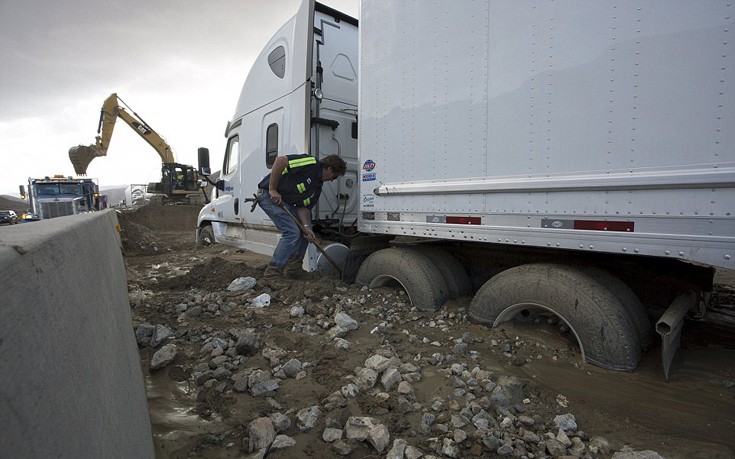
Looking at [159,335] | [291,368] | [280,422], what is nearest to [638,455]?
[280,422]

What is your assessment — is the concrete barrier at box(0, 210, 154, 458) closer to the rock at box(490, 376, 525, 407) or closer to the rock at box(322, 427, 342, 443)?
the rock at box(322, 427, 342, 443)

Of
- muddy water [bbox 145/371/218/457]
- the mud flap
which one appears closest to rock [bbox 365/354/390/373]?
muddy water [bbox 145/371/218/457]

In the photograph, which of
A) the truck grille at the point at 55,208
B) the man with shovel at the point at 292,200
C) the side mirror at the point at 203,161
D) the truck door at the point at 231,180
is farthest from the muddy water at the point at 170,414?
the truck grille at the point at 55,208

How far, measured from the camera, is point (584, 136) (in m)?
2.53

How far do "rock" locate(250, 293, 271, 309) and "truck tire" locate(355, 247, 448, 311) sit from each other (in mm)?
1207

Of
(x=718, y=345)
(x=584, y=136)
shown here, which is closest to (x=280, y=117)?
(x=584, y=136)

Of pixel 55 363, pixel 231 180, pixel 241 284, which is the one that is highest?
pixel 231 180

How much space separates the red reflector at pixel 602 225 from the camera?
2398 millimetres

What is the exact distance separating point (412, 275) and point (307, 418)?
2.02 m

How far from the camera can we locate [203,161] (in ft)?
22.0

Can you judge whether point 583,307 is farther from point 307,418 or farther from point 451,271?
point 307,418

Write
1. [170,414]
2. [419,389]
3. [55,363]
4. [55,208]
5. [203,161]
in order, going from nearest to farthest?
[55,363] < [170,414] < [419,389] < [203,161] < [55,208]

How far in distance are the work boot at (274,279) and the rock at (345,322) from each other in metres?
1.53

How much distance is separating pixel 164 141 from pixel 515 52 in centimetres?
1854
